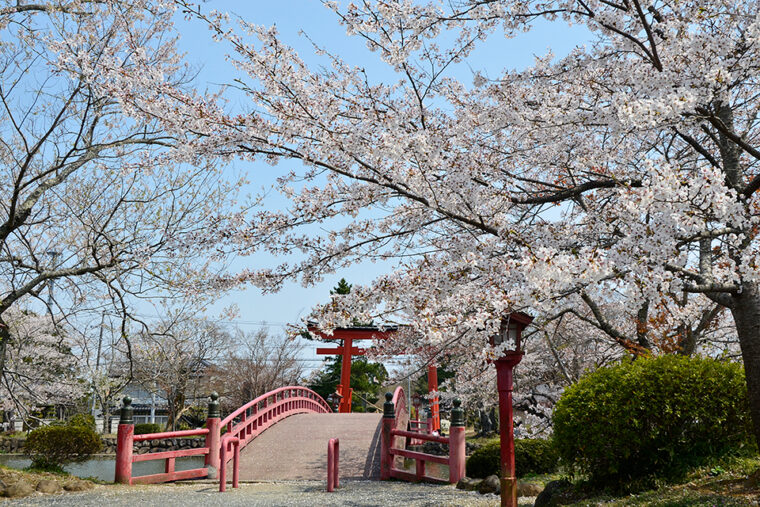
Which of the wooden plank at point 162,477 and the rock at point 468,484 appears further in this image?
the wooden plank at point 162,477

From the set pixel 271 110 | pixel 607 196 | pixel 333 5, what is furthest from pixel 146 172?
pixel 607 196

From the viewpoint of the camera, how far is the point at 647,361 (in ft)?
19.0

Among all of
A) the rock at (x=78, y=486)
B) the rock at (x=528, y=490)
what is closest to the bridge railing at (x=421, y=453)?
the rock at (x=528, y=490)

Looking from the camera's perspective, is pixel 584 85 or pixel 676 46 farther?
pixel 584 85

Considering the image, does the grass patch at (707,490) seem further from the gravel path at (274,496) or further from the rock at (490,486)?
the rock at (490,486)

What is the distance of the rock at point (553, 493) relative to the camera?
5996mm

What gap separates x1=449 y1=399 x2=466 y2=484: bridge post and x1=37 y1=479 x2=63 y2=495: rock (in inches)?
262

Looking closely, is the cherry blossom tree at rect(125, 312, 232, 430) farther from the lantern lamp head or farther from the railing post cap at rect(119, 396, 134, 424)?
the lantern lamp head

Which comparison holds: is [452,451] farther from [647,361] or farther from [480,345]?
[647,361]

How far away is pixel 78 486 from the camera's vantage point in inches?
364

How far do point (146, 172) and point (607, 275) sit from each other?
569 centimetres

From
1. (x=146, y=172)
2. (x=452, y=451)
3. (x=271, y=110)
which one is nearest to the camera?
(x=271, y=110)

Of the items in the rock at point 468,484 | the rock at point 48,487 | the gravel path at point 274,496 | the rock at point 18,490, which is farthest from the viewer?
the rock at point 468,484

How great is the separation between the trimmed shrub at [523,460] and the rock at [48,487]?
7474 mm
